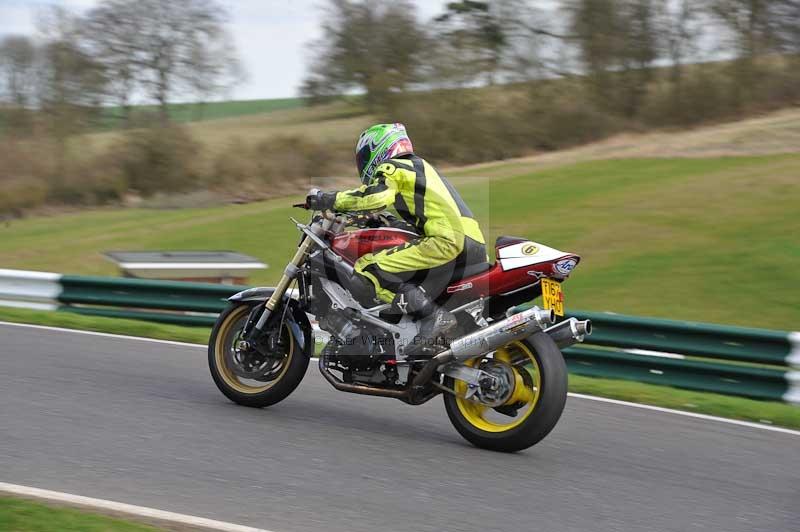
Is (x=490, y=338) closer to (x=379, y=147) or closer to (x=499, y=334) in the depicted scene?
(x=499, y=334)

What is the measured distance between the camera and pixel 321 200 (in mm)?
6555

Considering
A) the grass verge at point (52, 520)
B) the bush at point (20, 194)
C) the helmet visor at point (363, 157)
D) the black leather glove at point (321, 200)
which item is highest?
the helmet visor at point (363, 157)

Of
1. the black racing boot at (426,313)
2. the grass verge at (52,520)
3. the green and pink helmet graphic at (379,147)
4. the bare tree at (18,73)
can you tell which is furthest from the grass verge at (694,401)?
the bare tree at (18,73)

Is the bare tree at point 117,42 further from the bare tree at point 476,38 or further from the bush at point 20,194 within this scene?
the bare tree at point 476,38

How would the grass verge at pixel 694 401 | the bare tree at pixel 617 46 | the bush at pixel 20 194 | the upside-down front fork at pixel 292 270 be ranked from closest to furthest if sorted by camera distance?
the upside-down front fork at pixel 292 270 < the grass verge at pixel 694 401 < the bush at pixel 20 194 < the bare tree at pixel 617 46

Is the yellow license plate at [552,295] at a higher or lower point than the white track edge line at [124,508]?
higher

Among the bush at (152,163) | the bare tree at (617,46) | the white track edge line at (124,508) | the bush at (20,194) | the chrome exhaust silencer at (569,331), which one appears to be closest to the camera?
the white track edge line at (124,508)

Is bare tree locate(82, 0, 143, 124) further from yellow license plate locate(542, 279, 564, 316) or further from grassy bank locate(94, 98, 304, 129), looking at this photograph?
yellow license plate locate(542, 279, 564, 316)

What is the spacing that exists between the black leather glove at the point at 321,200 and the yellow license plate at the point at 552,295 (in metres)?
1.46

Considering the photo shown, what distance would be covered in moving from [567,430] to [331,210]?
2.28 meters

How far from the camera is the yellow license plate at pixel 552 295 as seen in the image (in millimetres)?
6066

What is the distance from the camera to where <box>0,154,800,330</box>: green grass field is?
51.6ft

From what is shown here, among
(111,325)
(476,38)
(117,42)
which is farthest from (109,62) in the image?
(111,325)

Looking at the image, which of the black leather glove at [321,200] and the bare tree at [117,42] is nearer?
the black leather glove at [321,200]
